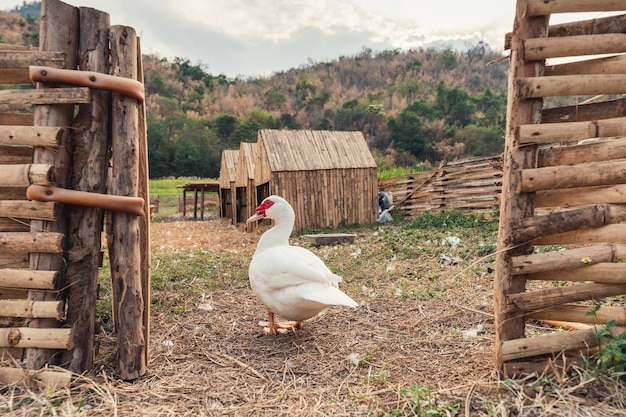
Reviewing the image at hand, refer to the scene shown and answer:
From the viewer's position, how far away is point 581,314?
2.74 m

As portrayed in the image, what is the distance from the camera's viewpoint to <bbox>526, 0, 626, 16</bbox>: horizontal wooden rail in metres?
2.69

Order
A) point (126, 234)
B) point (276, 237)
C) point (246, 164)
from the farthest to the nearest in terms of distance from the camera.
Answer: point (246, 164) < point (276, 237) < point (126, 234)

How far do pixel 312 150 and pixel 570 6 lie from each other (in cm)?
1164

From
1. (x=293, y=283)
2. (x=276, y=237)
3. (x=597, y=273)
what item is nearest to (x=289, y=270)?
(x=293, y=283)

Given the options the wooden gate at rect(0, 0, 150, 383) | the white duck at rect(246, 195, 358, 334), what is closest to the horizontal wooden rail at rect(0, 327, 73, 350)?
the wooden gate at rect(0, 0, 150, 383)

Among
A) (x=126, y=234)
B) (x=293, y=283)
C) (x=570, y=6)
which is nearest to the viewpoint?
(x=570, y=6)

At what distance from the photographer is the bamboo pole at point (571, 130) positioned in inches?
106

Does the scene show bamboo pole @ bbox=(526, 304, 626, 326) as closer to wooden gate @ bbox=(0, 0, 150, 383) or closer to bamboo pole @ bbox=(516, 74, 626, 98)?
bamboo pole @ bbox=(516, 74, 626, 98)

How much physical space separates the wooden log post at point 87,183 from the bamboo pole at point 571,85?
3126 mm

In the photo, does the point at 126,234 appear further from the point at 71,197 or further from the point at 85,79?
the point at 85,79

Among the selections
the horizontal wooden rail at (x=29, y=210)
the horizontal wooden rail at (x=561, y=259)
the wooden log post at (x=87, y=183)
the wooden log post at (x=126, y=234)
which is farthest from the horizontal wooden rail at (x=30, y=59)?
the horizontal wooden rail at (x=561, y=259)

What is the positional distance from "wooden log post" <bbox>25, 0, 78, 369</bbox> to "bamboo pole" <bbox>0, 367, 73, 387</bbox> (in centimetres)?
7

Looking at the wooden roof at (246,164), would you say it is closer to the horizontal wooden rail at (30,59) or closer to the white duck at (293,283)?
the white duck at (293,283)

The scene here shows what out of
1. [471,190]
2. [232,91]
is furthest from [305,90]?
[471,190]
